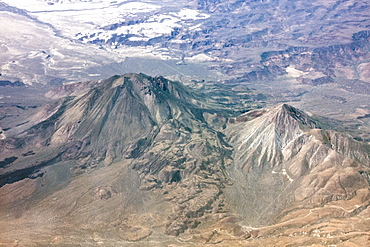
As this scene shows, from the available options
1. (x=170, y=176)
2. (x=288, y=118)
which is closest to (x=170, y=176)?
(x=170, y=176)

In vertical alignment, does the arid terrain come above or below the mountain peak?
below

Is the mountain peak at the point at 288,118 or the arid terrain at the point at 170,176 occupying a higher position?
the mountain peak at the point at 288,118

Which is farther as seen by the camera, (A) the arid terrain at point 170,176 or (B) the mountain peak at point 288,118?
(B) the mountain peak at point 288,118

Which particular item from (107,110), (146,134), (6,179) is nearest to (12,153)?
(6,179)

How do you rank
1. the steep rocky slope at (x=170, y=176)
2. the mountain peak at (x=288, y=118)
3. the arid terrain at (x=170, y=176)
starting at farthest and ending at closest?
the mountain peak at (x=288, y=118)
the steep rocky slope at (x=170, y=176)
the arid terrain at (x=170, y=176)

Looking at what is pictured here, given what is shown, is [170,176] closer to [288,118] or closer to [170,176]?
[170,176]

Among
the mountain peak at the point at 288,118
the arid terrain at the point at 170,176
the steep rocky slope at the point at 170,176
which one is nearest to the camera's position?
the arid terrain at the point at 170,176

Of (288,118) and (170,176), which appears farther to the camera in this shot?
(288,118)

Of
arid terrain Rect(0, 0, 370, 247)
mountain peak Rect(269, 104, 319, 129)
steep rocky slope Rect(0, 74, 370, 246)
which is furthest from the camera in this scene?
mountain peak Rect(269, 104, 319, 129)

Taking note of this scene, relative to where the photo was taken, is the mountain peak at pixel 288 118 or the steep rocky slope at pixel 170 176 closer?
the steep rocky slope at pixel 170 176
